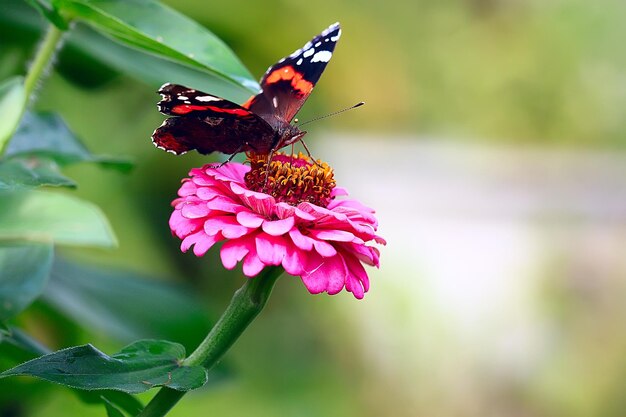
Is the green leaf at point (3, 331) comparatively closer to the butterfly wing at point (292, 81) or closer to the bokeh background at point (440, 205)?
the butterfly wing at point (292, 81)

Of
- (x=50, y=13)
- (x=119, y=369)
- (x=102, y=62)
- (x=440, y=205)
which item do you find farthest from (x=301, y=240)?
(x=440, y=205)

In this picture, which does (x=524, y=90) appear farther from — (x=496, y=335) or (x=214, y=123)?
(x=214, y=123)

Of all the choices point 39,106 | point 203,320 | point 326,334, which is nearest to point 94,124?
point 39,106

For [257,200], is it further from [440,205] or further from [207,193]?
[440,205]

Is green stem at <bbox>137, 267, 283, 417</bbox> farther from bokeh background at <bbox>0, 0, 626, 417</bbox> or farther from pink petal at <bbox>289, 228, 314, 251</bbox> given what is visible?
bokeh background at <bbox>0, 0, 626, 417</bbox>

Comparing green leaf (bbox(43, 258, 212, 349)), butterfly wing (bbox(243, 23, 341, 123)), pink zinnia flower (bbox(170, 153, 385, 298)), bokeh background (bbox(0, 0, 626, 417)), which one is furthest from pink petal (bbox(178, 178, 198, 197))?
bokeh background (bbox(0, 0, 626, 417))
